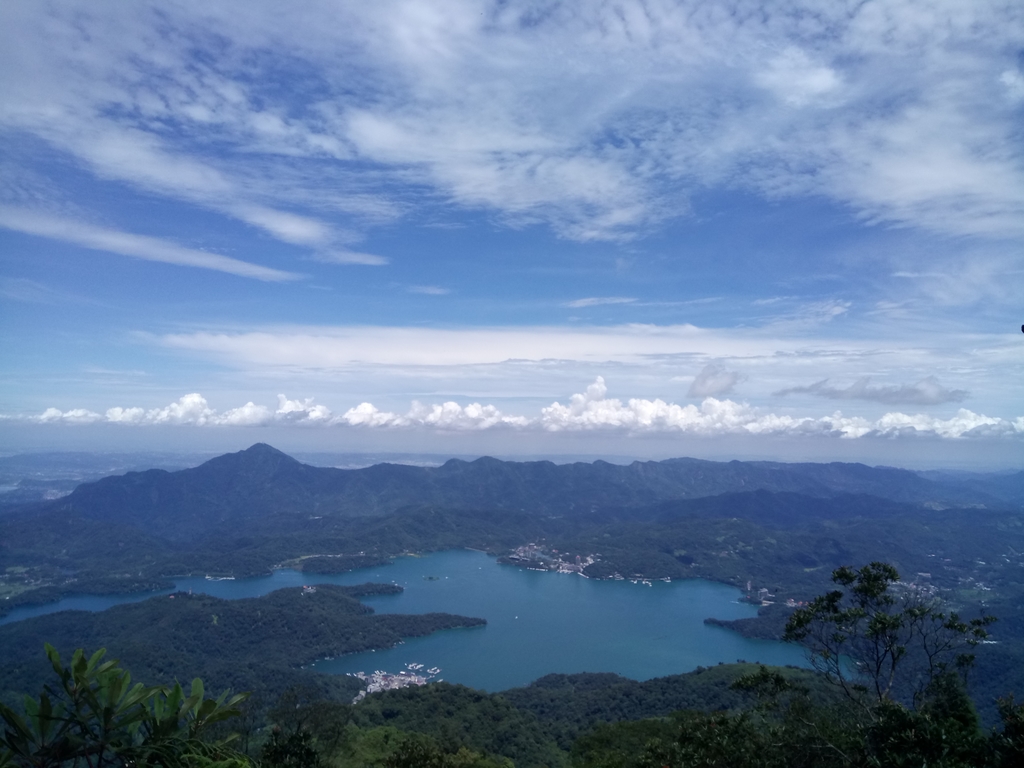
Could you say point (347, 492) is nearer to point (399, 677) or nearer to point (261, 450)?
point (261, 450)

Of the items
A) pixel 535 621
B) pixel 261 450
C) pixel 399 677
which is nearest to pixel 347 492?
pixel 261 450

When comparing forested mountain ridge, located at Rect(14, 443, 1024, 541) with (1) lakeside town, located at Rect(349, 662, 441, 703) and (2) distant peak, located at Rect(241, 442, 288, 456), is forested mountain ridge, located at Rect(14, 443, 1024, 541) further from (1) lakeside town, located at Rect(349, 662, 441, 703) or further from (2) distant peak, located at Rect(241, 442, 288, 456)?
(1) lakeside town, located at Rect(349, 662, 441, 703)

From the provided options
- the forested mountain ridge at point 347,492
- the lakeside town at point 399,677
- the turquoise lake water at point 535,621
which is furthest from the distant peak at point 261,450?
the lakeside town at point 399,677

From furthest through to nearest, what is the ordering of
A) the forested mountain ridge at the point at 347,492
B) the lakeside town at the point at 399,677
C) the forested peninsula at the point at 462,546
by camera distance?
the forested mountain ridge at the point at 347,492
the lakeside town at the point at 399,677
the forested peninsula at the point at 462,546

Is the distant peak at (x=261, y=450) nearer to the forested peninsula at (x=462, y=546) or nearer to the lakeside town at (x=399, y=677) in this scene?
the forested peninsula at (x=462, y=546)

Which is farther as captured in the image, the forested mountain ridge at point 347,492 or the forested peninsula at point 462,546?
the forested mountain ridge at point 347,492

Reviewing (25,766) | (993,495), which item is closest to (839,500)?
(993,495)

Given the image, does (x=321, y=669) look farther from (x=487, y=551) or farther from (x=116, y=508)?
(x=116, y=508)
